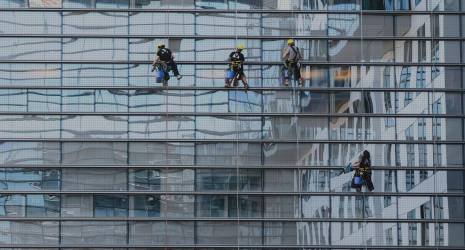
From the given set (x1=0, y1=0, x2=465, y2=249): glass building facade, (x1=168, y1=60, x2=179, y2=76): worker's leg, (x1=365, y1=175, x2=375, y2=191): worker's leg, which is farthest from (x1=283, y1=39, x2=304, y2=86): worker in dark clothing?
(x1=365, y1=175, x2=375, y2=191): worker's leg

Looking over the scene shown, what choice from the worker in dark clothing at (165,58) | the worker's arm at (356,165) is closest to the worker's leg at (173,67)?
the worker in dark clothing at (165,58)

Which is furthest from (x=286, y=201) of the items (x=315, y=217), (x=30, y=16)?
(x=30, y=16)

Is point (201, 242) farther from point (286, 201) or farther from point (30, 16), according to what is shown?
point (30, 16)

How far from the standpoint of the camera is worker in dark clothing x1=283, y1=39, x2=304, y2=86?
45.0 meters

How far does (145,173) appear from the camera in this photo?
45.2 metres

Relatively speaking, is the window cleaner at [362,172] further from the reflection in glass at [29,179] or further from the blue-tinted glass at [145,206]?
the reflection in glass at [29,179]

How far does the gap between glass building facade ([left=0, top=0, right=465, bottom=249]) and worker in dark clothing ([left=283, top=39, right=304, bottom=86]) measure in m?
0.59

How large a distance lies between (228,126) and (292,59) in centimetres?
322

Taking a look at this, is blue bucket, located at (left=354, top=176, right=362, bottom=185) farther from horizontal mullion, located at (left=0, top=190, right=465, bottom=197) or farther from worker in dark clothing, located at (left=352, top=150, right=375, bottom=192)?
horizontal mullion, located at (left=0, top=190, right=465, bottom=197)

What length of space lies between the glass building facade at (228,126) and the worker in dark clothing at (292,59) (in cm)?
59

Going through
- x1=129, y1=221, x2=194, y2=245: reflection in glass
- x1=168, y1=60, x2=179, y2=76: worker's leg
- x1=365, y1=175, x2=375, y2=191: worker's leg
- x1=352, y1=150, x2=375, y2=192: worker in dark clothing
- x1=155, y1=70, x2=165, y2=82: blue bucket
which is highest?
x1=168, y1=60, x2=179, y2=76: worker's leg

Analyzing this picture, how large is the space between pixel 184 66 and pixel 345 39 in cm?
574

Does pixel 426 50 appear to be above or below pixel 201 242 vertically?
above

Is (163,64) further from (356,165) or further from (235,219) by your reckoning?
(356,165)
